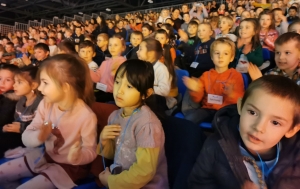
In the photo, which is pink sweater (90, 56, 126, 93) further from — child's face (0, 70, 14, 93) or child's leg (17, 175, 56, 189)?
child's leg (17, 175, 56, 189)

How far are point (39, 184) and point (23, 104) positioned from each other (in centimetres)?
89

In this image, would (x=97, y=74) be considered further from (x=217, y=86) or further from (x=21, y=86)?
(x=217, y=86)

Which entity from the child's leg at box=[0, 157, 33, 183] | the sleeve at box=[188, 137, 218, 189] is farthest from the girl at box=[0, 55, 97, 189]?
the sleeve at box=[188, 137, 218, 189]

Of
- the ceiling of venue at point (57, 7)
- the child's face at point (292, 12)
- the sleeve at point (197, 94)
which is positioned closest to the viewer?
the sleeve at point (197, 94)

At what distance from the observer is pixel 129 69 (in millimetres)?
1334

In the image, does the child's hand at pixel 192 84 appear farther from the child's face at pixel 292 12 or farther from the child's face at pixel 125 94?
the child's face at pixel 292 12

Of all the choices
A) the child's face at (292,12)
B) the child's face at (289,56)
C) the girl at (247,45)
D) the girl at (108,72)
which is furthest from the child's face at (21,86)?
the child's face at (292,12)

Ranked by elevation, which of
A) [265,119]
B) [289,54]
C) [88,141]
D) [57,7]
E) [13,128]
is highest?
[57,7]

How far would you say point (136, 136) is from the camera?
1.31m

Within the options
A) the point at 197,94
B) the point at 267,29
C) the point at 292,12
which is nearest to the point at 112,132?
the point at 197,94

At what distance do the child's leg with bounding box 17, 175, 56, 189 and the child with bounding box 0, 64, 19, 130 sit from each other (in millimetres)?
860

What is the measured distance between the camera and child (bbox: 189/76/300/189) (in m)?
0.98

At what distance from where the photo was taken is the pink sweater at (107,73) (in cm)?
326

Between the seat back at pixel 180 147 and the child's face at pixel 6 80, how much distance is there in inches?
59.2
